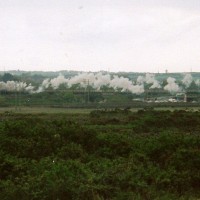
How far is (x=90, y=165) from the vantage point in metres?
11.4

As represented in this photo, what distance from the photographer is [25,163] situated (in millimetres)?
11172

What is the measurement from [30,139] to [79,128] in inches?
80.8

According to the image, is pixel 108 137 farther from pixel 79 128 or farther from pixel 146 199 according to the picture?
pixel 146 199

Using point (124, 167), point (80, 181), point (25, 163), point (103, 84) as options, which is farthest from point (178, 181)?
point (103, 84)

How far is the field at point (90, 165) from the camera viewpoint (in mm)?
9344

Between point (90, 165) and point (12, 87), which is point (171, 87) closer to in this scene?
point (12, 87)

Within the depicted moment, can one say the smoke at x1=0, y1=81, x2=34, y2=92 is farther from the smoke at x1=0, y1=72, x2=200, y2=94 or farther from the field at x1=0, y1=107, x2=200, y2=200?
the field at x1=0, y1=107, x2=200, y2=200

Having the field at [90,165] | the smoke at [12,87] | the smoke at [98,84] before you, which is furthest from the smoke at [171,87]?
the field at [90,165]

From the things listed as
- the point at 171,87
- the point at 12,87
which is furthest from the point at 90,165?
the point at 171,87

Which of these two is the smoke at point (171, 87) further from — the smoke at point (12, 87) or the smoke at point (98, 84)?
the smoke at point (12, 87)

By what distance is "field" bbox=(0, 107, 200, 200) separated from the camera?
30.7 feet

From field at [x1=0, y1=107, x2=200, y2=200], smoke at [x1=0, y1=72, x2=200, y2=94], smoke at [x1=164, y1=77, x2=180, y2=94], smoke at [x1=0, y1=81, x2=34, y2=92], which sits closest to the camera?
field at [x1=0, y1=107, x2=200, y2=200]

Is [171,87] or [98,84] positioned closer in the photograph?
[171,87]

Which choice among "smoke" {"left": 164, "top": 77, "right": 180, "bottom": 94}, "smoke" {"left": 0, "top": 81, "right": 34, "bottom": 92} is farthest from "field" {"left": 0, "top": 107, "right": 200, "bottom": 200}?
"smoke" {"left": 164, "top": 77, "right": 180, "bottom": 94}
